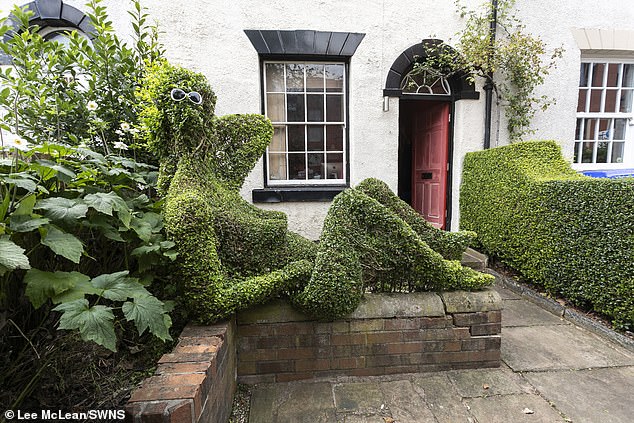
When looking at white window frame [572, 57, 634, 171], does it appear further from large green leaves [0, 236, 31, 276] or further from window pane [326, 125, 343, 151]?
large green leaves [0, 236, 31, 276]

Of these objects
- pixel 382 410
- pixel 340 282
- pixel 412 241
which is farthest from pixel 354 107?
pixel 382 410

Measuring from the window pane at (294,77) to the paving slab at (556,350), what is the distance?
4.47 metres

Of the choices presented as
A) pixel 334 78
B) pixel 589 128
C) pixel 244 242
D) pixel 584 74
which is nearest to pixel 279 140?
pixel 334 78

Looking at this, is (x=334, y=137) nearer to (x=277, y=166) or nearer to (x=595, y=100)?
(x=277, y=166)

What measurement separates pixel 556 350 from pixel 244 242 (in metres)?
2.83

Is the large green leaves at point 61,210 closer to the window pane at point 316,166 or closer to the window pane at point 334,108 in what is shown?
the window pane at point 316,166

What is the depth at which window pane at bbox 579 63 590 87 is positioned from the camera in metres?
5.77

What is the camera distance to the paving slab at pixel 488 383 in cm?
218

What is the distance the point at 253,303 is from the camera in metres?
2.03

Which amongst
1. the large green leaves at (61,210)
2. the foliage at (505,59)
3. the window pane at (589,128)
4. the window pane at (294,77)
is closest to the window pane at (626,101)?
the window pane at (589,128)

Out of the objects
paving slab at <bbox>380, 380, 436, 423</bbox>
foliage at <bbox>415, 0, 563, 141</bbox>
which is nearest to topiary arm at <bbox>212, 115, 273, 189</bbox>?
paving slab at <bbox>380, 380, 436, 423</bbox>

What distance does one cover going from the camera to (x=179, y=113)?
2.10 meters

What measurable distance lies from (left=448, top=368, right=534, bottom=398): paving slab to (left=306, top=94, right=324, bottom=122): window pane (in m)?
4.25

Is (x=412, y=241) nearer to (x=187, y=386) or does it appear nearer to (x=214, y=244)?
(x=214, y=244)
